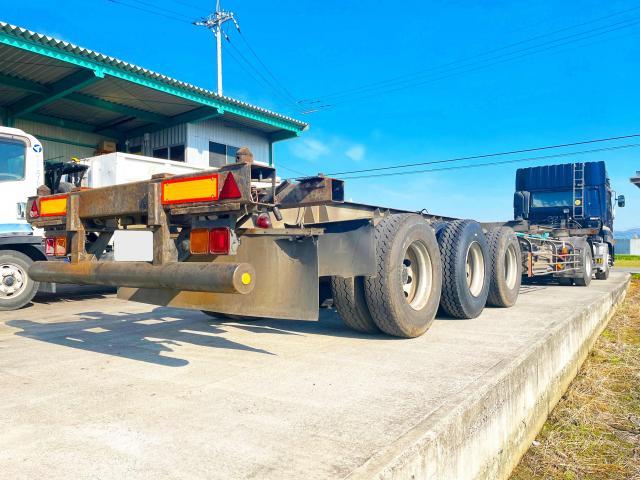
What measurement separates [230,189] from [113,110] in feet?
42.0

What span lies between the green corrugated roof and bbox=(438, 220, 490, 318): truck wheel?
943 centimetres

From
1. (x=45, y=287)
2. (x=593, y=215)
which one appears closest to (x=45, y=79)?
(x=45, y=287)

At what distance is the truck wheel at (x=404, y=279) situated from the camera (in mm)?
3941

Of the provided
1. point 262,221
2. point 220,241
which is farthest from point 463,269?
point 220,241

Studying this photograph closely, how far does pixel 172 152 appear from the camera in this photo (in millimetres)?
15406

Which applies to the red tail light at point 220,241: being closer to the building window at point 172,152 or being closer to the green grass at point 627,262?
the building window at point 172,152

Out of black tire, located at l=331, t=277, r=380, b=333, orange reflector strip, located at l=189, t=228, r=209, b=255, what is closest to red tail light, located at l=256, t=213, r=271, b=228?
orange reflector strip, located at l=189, t=228, r=209, b=255

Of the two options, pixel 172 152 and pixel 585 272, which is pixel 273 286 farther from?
pixel 172 152

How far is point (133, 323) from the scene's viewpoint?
5375 millimetres

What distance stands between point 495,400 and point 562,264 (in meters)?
7.93

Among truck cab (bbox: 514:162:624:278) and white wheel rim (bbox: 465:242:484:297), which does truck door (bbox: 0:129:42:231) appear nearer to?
white wheel rim (bbox: 465:242:484:297)

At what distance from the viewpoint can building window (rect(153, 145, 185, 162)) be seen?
15172mm

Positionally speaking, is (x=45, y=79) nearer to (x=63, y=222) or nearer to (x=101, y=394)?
(x=63, y=222)

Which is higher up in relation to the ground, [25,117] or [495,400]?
[25,117]
